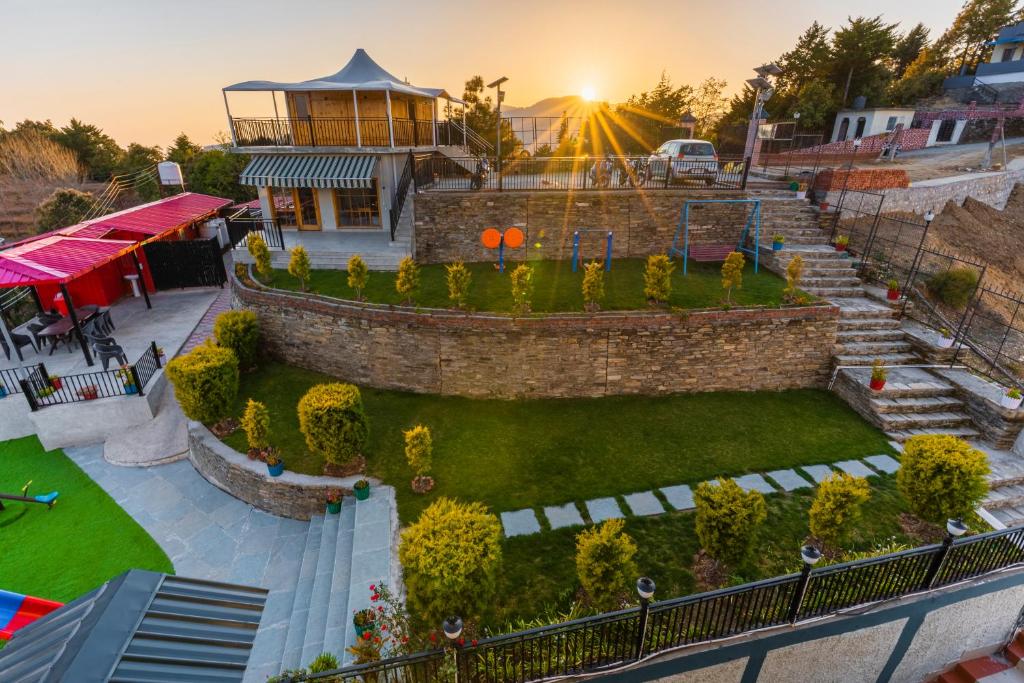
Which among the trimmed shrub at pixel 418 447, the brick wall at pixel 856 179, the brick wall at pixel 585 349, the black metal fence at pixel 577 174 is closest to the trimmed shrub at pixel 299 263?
the brick wall at pixel 585 349

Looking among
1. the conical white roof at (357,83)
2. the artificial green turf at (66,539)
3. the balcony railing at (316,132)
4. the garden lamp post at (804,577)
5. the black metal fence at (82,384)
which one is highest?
the conical white roof at (357,83)

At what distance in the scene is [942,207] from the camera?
23.0 meters

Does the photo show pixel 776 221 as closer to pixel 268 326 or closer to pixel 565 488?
pixel 565 488

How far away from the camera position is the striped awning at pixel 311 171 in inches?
A: 690

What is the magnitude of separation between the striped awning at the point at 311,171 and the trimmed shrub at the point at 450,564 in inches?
584

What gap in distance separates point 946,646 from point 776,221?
14.7 m

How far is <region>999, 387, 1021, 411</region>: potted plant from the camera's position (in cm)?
1075

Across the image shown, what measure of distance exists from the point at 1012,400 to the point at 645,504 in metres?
9.57

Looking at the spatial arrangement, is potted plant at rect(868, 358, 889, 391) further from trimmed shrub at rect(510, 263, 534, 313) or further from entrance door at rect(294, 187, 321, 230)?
entrance door at rect(294, 187, 321, 230)

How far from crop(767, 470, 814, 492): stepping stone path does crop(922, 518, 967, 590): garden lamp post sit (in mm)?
3157

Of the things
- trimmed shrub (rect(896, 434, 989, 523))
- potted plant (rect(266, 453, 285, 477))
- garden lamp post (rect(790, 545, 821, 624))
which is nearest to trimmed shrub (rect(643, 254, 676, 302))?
trimmed shrub (rect(896, 434, 989, 523))

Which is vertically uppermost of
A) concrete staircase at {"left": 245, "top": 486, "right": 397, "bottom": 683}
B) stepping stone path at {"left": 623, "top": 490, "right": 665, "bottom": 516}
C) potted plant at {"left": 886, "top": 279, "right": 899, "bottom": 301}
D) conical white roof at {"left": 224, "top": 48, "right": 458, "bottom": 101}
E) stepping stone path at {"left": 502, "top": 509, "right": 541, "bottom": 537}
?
conical white roof at {"left": 224, "top": 48, "right": 458, "bottom": 101}

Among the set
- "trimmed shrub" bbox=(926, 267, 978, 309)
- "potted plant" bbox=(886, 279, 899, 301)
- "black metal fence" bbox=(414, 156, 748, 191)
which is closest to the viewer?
"potted plant" bbox=(886, 279, 899, 301)

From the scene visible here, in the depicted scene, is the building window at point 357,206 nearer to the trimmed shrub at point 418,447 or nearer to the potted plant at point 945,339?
the trimmed shrub at point 418,447
